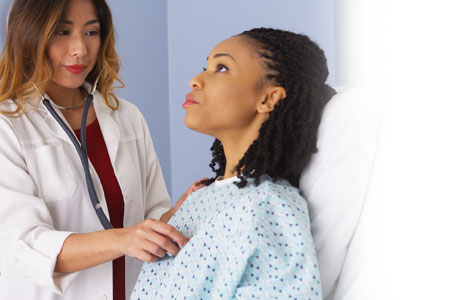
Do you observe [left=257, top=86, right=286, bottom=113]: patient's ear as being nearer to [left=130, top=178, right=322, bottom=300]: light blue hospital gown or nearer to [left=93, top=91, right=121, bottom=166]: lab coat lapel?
[left=130, top=178, right=322, bottom=300]: light blue hospital gown

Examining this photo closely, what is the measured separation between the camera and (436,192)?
87cm

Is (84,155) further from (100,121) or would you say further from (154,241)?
(154,241)

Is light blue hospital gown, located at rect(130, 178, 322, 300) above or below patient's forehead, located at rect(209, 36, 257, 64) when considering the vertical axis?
below

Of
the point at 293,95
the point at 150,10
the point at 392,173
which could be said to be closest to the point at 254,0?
the point at 150,10

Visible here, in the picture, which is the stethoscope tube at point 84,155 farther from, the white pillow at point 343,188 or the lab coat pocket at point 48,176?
the white pillow at point 343,188

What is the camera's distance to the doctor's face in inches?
58.6

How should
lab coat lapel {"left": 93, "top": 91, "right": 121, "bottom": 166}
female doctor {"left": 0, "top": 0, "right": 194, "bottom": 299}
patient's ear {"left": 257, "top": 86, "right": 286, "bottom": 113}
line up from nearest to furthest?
1. patient's ear {"left": 257, "top": 86, "right": 286, "bottom": 113}
2. female doctor {"left": 0, "top": 0, "right": 194, "bottom": 299}
3. lab coat lapel {"left": 93, "top": 91, "right": 121, "bottom": 166}

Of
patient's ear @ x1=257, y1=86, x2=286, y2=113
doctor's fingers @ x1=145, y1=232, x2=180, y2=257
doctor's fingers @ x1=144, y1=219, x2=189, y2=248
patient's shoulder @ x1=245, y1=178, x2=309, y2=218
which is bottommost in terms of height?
doctor's fingers @ x1=145, y1=232, x2=180, y2=257

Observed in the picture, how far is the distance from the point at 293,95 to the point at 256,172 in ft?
0.60

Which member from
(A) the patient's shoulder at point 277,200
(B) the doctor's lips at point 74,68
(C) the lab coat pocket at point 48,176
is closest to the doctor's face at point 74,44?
(B) the doctor's lips at point 74,68

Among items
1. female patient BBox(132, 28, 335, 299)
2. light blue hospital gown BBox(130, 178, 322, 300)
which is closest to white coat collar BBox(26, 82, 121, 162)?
female patient BBox(132, 28, 335, 299)

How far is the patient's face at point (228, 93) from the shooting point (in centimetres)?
115

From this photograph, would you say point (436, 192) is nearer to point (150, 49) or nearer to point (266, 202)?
point (266, 202)

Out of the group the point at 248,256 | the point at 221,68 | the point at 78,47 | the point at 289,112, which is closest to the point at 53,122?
the point at 78,47
